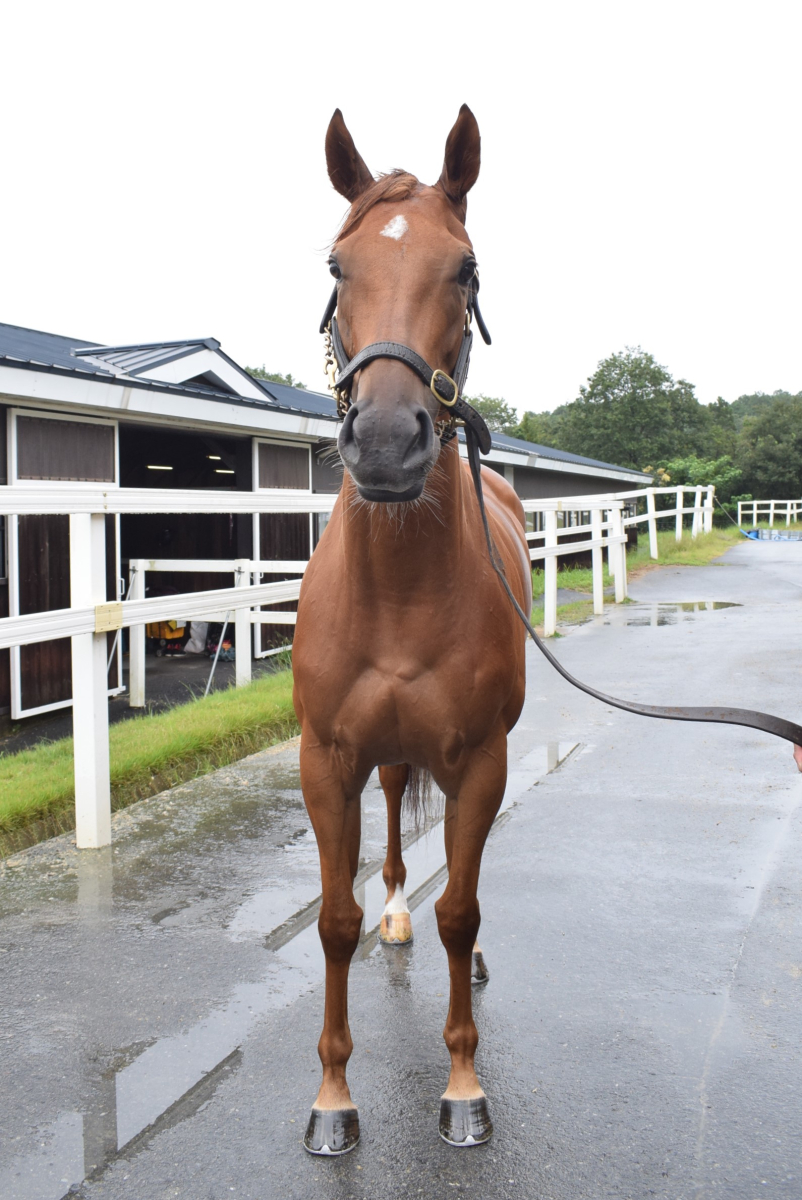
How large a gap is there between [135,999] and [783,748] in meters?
4.36

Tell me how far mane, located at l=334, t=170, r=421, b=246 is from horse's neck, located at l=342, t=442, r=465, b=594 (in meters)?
0.61

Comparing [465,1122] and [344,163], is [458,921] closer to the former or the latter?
[465,1122]

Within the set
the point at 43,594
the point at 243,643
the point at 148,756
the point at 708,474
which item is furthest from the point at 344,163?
the point at 708,474

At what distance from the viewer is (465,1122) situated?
2.22 m

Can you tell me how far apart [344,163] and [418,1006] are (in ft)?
8.23

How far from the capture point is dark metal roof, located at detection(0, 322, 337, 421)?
7.89 metres

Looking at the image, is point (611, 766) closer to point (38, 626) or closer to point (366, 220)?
point (38, 626)

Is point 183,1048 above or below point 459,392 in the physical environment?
below

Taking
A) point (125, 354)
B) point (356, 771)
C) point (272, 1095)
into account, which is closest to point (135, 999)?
point (272, 1095)

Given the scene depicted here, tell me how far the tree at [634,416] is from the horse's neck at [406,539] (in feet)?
211

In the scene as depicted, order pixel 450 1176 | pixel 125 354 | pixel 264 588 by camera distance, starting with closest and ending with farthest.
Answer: pixel 450 1176 → pixel 264 588 → pixel 125 354

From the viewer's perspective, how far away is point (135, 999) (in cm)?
279

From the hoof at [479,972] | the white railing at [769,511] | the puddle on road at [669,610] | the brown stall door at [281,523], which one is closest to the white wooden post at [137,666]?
the brown stall door at [281,523]

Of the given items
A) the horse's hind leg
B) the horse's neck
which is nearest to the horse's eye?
the horse's neck
